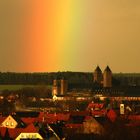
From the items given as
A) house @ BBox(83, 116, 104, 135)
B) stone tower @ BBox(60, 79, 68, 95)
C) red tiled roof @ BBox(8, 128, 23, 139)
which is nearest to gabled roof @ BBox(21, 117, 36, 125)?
house @ BBox(83, 116, 104, 135)

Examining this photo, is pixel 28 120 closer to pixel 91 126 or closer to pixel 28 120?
pixel 28 120

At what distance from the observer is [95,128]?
48.1 m

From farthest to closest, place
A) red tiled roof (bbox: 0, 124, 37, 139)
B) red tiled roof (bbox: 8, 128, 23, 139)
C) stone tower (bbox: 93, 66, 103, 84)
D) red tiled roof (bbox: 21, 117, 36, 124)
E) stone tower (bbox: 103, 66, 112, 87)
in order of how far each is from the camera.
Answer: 1. stone tower (bbox: 93, 66, 103, 84)
2. stone tower (bbox: 103, 66, 112, 87)
3. red tiled roof (bbox: 21, 117, 36, 124)
4. red tiled roof (bbox: 8, 128, 23, 139)
5. red tiled roof (bbox: 0, 124, 37, 139)

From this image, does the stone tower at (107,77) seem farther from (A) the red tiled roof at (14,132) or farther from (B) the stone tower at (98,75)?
(A) the red tiled roof at (14,132)

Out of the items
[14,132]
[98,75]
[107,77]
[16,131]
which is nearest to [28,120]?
[16,131]

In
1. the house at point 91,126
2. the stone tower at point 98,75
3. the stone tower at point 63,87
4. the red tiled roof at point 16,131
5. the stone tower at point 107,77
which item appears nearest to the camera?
the red tiled roof at point 16,131

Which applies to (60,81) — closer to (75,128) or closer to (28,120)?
(28,120)

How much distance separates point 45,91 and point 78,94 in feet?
22.3

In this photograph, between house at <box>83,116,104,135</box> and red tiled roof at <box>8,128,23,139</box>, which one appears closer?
red tiled roof at <box>8,128,23,139</box>

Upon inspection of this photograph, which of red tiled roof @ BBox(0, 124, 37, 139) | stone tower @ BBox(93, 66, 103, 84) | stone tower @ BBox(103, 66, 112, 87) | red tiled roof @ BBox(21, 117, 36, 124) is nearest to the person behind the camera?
red tiled roof @ BBox(0, 124, 37, 139)

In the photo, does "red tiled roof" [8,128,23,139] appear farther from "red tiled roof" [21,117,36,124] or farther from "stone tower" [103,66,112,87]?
"stone tower" [103,66,112,87]

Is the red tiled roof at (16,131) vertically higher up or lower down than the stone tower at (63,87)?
lower down

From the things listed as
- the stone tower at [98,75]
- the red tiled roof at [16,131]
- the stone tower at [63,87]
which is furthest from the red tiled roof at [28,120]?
the stone tower at [98,75]

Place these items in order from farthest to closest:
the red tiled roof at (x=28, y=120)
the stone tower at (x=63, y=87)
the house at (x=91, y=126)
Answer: the stone tower at (x=63, y=87), the red tiled roof at (x=28, y=120), the house at (x=91, y=126)
